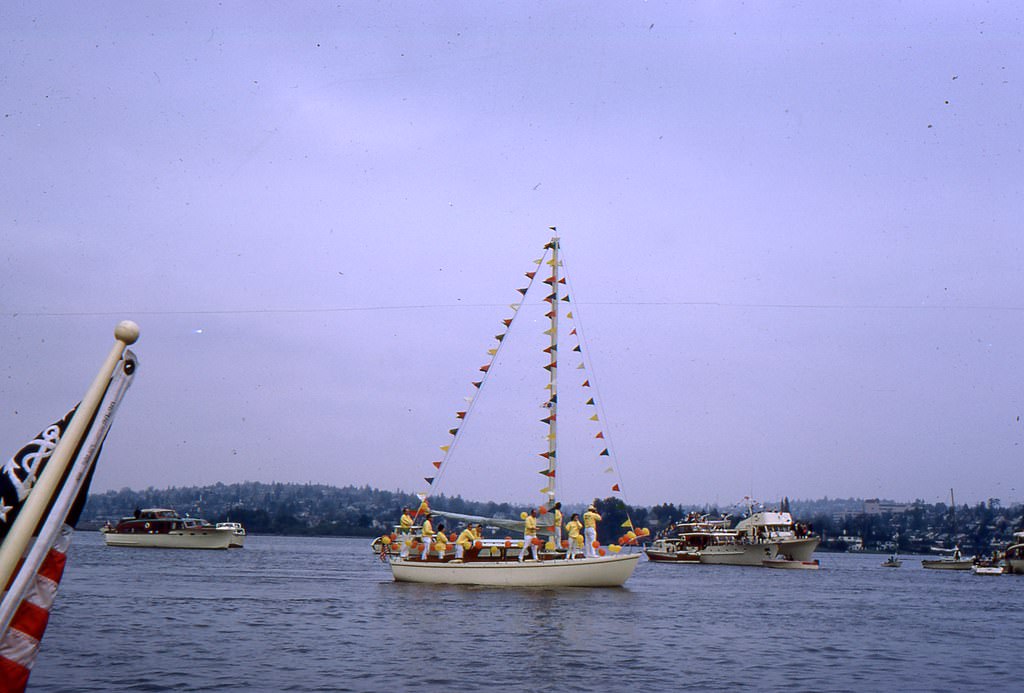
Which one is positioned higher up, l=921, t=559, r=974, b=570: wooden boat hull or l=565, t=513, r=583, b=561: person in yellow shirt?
l=565, t=513, r=583, b=561: person in yellow shirt

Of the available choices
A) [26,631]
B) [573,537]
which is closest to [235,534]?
[573,537]

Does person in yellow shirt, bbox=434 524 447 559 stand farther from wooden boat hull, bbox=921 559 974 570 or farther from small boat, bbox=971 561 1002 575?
wooden boat hull, bbox=921 559 974 570

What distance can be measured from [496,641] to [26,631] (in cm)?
1588

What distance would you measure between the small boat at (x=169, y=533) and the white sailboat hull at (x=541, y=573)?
49.4 metres

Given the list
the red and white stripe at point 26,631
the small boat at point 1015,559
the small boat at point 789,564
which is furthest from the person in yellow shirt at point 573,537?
the small boat at point 1015,559

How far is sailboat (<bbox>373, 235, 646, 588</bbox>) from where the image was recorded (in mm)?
31406

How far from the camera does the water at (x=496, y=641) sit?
52.2 feet

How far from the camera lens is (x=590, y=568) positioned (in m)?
31.6

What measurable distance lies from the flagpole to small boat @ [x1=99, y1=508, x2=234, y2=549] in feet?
253

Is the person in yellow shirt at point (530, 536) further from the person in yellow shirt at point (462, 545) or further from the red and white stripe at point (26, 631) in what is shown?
the red and white stripe at point (26, 631)

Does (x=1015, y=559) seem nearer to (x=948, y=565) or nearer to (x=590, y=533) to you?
(x=948, y=565)

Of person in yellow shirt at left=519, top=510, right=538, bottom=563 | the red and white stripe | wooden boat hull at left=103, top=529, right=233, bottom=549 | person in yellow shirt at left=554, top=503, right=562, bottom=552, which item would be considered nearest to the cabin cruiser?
wooden boat hull at left=103, top=529, right=233, bottom=549

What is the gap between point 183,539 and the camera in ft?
258

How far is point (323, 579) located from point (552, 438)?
1377 cm
